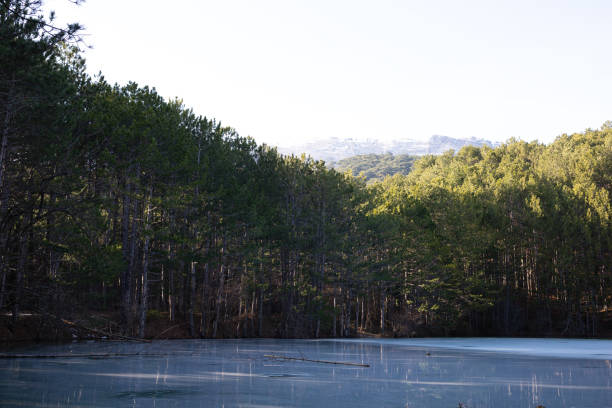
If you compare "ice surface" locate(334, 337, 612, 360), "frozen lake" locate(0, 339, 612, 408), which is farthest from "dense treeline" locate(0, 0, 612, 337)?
"ice surface" locate(334, 337, 612, 360)

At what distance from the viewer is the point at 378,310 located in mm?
50469

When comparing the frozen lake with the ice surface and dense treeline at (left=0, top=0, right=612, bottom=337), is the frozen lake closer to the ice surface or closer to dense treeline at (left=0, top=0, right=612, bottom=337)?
dense treeline at (left=0, top=0, right=612, bottom=337)

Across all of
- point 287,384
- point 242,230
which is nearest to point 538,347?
point 242,230

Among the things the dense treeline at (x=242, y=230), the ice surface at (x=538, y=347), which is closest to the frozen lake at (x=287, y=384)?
the dense treeline at (x=242, y=230)

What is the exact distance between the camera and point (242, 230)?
3522 cm

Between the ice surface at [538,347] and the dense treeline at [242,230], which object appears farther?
the ice surface at [538,347]

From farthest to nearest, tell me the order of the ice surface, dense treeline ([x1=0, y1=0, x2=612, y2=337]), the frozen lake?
the ice surface < dense treeline ([x1=0, y1=0, x2=612, y2=337]) < the frozen lake

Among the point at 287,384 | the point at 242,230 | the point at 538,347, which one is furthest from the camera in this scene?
the point at 242,230

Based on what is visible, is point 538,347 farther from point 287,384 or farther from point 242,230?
point 287,384

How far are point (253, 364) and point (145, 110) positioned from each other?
17.3 metres

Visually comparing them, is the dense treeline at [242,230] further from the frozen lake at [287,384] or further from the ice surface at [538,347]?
the ice surface at [538,347]

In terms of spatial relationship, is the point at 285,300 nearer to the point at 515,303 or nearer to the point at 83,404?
the point at 515,303

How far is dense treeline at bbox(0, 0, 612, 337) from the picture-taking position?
765 inches

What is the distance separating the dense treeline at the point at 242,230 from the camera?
1942 cm
